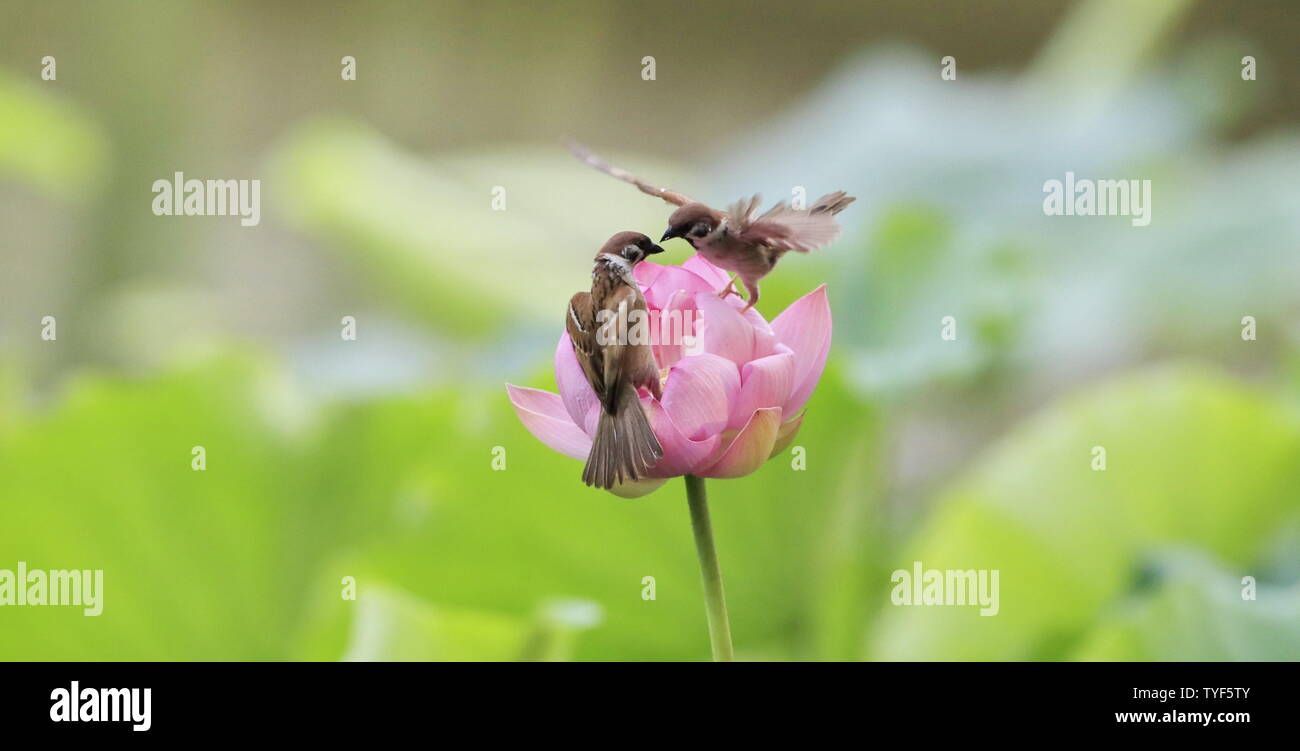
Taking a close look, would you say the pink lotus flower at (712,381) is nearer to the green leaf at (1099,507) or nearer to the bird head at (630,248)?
the bird head at (630,248)

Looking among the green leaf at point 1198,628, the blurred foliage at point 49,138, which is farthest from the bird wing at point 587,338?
the blurred foliage at point 49,138

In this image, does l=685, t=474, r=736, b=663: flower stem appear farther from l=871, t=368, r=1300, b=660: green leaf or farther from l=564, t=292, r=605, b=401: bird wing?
l=871, t=368, r=1300, b=660: green leaf

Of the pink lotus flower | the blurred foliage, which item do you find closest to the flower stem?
the pink lotus flower

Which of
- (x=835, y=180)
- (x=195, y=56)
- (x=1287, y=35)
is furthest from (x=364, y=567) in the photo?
(x=1287, y=35)

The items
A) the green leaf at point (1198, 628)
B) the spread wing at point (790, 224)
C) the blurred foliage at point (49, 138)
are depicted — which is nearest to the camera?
the spread wing at point (790, 224)

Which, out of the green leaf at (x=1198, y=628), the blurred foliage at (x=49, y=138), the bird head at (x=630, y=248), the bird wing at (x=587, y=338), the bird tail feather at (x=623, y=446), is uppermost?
the blurred foliage at (x=49, y=138)
